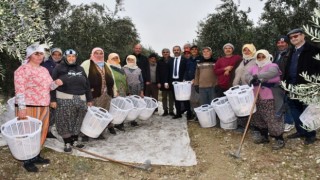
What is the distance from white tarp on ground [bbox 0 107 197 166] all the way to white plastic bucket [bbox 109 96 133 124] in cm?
44

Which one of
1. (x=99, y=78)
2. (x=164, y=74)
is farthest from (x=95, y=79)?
(x=164, y=74)

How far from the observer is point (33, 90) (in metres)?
5.58

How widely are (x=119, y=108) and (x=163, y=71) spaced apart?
7.73ft

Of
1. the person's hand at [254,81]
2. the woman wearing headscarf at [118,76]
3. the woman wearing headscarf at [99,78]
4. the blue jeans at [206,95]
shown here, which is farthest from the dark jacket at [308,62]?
the woman wearing headscarf at [118,76]

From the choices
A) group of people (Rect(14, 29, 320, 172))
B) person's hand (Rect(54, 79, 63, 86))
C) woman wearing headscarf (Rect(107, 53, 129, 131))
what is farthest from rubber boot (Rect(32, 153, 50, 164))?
woman wearing headscarf (Rect(107, 53, 129, 131))

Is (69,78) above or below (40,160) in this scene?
above

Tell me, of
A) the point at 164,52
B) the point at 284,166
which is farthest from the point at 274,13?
the point at 284,166

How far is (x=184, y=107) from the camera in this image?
9852mm

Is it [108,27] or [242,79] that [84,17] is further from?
[242,79]

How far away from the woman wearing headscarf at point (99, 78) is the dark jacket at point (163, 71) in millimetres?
2274

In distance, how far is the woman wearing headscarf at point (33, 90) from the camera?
17.7 feet

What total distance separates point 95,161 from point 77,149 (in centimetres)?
51

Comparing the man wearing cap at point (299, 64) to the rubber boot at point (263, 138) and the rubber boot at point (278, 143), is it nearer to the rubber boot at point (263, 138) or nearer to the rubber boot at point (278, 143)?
the rubber boot at point (278, 143)

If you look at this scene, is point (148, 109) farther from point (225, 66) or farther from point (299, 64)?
point (299, 64)
